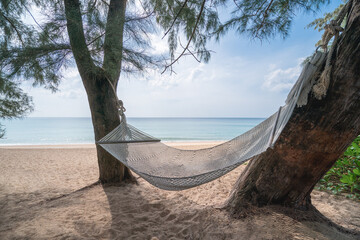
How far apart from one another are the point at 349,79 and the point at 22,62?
2499mm

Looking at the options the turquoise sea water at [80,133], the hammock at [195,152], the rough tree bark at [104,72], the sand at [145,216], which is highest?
the rough tree bark at [104,72]

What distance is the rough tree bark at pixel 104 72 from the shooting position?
162 cm

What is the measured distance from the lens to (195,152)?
153cm

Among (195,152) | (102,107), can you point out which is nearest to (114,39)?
(102,107)

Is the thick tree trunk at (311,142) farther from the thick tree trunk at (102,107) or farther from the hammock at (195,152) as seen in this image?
the thick tree trunk at (102,107)

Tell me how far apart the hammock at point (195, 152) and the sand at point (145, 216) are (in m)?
0.34

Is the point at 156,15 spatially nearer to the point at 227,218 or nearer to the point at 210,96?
the point at 227,218

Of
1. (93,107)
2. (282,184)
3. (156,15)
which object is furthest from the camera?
(156,15)

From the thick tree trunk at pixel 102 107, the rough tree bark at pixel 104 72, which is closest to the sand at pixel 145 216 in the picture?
the rough tree bark at pixel 104 72

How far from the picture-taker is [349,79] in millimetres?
862

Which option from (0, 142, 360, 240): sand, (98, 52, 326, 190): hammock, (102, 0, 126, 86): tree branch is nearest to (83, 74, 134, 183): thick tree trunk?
(102, 0, 126, 86): tree branch

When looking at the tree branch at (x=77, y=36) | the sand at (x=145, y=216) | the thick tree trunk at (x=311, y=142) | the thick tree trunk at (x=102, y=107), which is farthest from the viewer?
the thick tree trunk at (x=102, y=107)

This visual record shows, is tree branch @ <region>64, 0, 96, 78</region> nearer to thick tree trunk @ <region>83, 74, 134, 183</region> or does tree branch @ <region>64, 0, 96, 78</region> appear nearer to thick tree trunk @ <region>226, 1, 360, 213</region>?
thick tree trunk @ <region>83, 74, 134, 183</region>

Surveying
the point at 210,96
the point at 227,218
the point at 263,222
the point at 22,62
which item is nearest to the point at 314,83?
the point at 263,222
